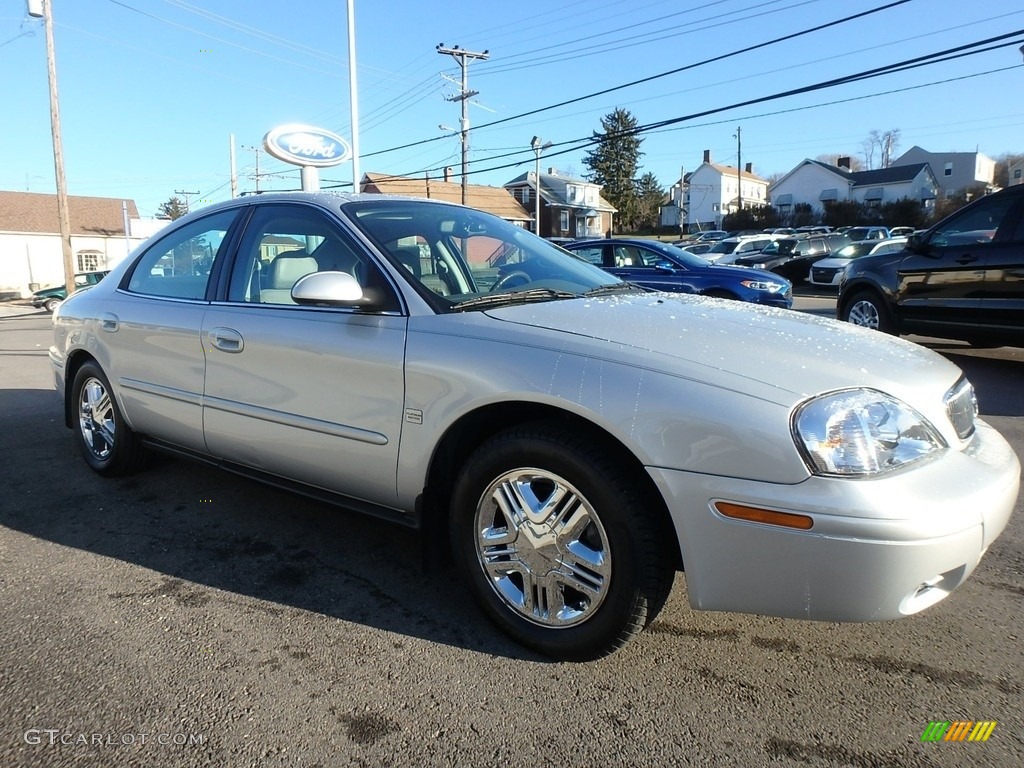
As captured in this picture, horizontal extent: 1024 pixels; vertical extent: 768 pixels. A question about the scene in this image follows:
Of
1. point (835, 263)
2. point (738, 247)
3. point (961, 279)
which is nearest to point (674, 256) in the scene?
point (961, 279)

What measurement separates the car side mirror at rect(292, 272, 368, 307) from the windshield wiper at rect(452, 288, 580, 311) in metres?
0.39

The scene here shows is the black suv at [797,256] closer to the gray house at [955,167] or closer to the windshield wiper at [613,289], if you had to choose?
the windshield wiper at [613,289]

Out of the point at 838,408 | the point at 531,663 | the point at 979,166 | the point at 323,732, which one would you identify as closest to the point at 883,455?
the point at 838,408

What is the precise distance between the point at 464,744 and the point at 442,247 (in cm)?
204

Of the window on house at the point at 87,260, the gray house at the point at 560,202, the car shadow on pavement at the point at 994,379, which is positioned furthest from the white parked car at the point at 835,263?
the window on house at the point at 87,260

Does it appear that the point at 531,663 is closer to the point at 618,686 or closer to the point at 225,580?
the point at 618,686

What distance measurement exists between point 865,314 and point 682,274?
105 inches

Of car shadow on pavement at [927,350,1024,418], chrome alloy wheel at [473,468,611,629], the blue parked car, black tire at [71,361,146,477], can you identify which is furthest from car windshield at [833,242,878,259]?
chrome alloy wheel at [473,468,611,629]

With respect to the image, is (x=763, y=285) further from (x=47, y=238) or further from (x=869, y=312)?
(x=47, y=238)

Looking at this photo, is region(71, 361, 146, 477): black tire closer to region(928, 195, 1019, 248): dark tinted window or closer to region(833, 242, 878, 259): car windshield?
region(928, 195, 1019, 248): dark tinted window

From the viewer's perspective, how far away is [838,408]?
1.98m

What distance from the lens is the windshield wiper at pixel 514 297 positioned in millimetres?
2709

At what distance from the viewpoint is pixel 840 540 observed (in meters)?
1.87

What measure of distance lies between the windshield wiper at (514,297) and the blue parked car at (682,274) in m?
6.93
